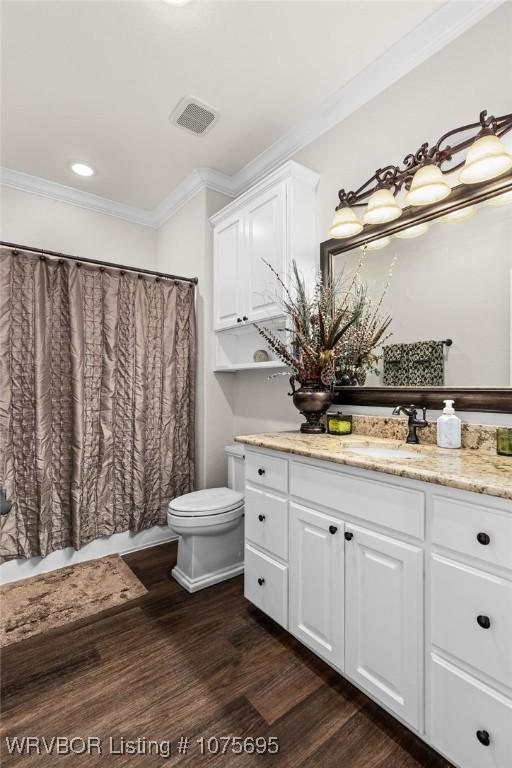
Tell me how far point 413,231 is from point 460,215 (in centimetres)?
21

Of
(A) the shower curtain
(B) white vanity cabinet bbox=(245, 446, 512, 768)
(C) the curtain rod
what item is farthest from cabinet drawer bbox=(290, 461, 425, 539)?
(C) the curtain rod

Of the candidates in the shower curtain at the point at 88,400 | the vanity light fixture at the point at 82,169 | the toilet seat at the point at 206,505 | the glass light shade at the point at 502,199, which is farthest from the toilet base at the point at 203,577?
the vanity light fixture at the point at 82,169

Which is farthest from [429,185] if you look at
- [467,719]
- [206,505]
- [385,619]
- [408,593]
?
[206,505]

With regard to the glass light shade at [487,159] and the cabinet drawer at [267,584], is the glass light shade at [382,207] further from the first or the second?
the cabinet drawer at [267,584]

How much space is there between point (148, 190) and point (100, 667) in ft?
10.4

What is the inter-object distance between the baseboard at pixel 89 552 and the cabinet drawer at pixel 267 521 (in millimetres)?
1189

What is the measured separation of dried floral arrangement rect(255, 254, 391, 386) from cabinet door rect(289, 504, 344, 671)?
729mm

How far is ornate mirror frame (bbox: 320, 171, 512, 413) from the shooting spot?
1394mm

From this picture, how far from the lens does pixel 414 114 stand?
1712 millimetres

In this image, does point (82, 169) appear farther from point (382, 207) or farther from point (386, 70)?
point (382, 207)

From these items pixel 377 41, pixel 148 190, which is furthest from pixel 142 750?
pixel 148 190

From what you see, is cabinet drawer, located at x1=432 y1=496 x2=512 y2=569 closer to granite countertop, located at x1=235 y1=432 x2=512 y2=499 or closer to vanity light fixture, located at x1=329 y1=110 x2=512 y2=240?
granite countertop, located at x1=235 y1=432 x2=512 y2=499

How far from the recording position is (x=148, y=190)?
3.03m

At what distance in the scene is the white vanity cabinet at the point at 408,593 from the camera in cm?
92
